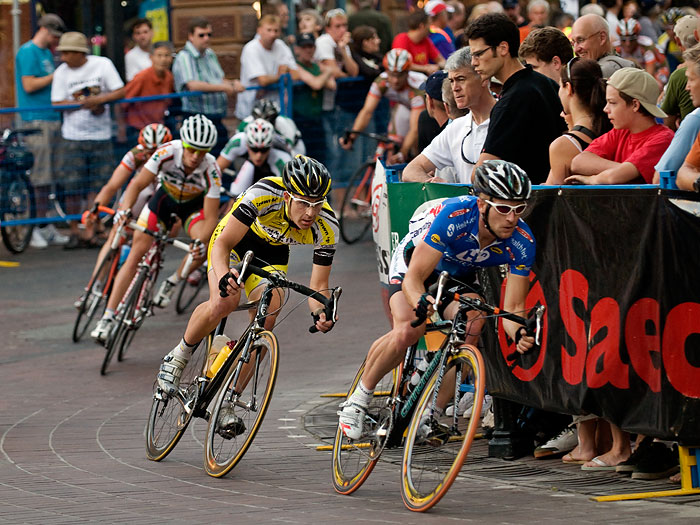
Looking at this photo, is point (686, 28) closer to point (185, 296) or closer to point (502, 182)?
point (502, 182)

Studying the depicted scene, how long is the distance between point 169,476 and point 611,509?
2635 millimetres

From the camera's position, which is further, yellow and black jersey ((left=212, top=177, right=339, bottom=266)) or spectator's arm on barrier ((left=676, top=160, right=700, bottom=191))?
yellow and black jersey ((left=212, top=177, right=339, bottom=266))

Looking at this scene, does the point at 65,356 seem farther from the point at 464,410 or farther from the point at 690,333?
the point at 690,333

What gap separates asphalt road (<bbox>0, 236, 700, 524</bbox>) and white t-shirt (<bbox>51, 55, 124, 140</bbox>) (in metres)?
3.53

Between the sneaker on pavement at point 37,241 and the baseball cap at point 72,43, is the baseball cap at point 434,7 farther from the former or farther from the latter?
the sneaker on pavement at point 37,241

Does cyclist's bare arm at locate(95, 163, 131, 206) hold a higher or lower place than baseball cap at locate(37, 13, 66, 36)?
lower

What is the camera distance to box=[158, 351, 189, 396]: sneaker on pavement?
28.0 feet

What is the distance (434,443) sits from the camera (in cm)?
680

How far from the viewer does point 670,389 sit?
697cm

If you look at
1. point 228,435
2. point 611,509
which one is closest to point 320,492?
point 228,435

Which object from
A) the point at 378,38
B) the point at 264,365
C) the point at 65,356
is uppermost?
the point at 378,38

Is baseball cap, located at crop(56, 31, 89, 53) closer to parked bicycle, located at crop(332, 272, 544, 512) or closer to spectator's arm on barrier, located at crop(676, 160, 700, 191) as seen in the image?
parked bicycle, located at crop(332, 272, 544, 512)

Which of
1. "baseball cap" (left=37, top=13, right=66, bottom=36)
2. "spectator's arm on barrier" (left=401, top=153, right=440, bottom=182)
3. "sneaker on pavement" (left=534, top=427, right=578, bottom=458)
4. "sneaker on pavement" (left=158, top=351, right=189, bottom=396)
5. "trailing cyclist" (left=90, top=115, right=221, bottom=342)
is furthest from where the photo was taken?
"baseball cap" (left=37, top=13, right=66, bottom=36)

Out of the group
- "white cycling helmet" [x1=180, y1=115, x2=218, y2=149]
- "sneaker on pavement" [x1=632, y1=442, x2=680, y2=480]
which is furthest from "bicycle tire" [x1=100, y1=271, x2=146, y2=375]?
"sneaker on pavement" [x1=632, y1=442, x2=680, y2=480]
